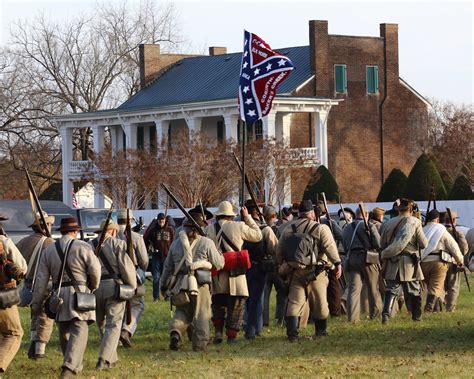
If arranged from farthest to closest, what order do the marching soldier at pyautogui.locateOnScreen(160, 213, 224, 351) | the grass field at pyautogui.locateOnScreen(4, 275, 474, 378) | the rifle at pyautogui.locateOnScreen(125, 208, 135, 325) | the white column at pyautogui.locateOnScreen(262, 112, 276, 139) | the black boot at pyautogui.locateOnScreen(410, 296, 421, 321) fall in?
1. the white column at pyautogui.locateOnScreen(262, 112, 276, 139)
2. the black boot at pyautogui.locateOnScreen(410, 296, 421, 321)
3. the marching soldier at pyautogui.locateOnScreen(160, 213, 224, 351)
4. the rifle at pyautogui.locateOnScreen(125, 208, 135, 325)
5. the grass field at pyautogui.locateOnScreen(4, 275, 474, 378)

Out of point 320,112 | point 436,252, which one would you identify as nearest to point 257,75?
point 436,252

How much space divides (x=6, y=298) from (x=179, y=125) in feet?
184

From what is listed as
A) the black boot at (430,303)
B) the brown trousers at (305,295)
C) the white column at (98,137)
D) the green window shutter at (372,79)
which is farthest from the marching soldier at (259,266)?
the white column at (98,137)

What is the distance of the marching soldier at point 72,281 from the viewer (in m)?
14.7

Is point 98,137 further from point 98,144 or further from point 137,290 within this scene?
point 137,290

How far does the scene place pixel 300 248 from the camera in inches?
Result: 716

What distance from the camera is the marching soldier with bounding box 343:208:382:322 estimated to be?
21.1 meters

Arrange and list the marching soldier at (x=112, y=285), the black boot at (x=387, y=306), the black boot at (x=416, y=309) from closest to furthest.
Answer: the marching soldier at (x=112, y=285), the black boot at (x=387, y=306), the black boot at (x=416, y=309)

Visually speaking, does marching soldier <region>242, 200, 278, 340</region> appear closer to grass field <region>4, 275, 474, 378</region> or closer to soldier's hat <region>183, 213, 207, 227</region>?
grass field <region>4, 275, 474, 378</region>

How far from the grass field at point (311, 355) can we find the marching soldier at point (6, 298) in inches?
31.3

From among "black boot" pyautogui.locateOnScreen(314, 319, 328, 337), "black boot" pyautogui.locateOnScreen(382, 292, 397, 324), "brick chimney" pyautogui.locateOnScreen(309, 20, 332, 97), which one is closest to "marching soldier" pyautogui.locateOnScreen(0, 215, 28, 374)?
"black boot" pyautogui.locateOnScreen(314, 319, 328, 337)

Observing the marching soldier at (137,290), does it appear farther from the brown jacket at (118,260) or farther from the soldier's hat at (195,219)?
the brown jacket at (118,260)

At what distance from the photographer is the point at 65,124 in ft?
242

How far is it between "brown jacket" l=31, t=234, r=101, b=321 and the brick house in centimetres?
4949
